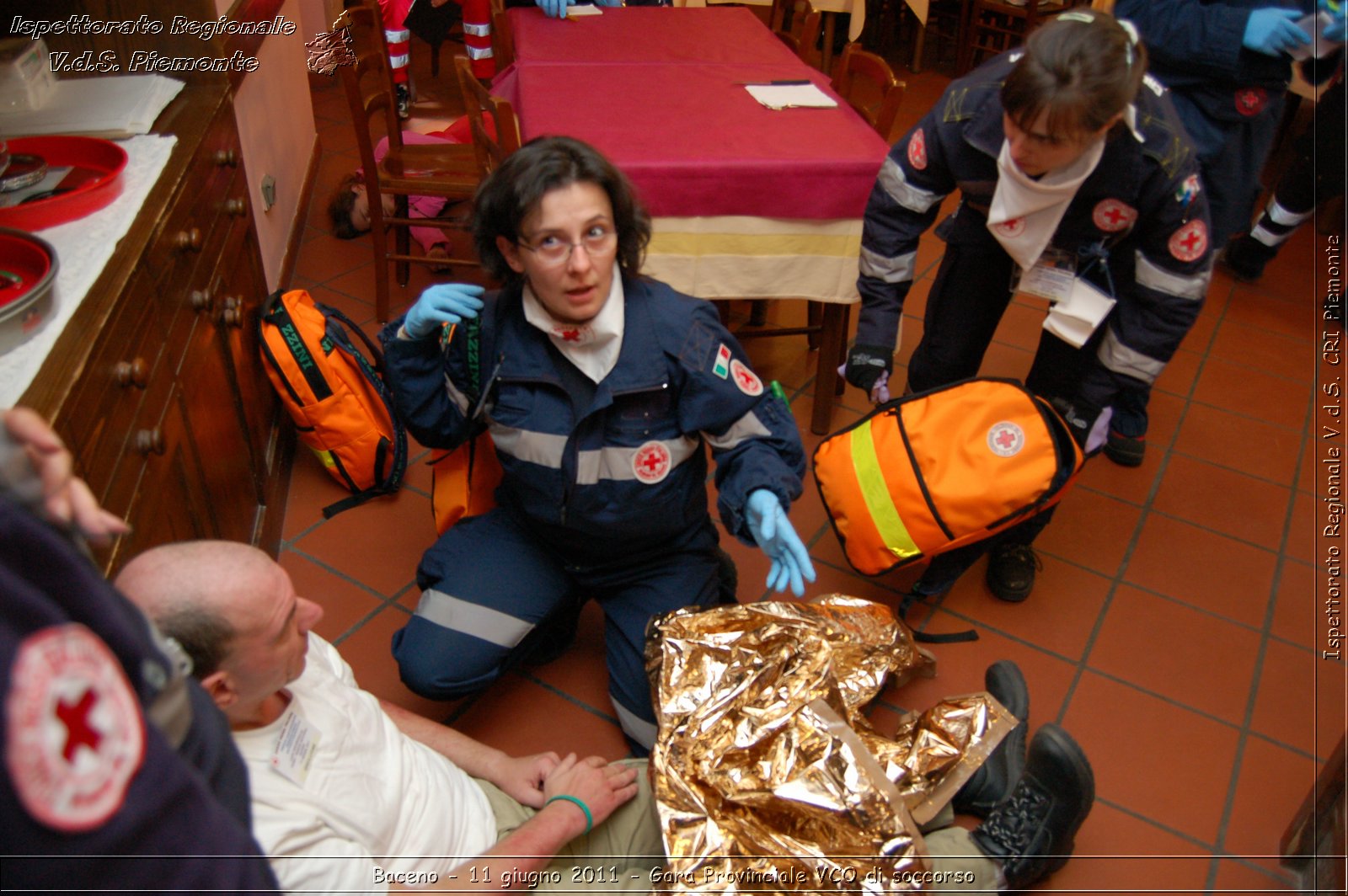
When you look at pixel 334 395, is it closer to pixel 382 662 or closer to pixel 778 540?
pixel 382 662

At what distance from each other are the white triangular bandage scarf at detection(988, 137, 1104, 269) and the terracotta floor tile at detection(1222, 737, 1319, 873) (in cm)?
115

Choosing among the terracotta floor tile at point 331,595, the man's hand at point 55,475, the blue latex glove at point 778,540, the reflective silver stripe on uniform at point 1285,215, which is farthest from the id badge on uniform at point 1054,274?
the reflective silver stripe on uniform at point 1285,215

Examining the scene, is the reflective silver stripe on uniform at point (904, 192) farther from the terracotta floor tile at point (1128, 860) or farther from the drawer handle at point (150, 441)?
the drawer handle at point (150, 441)

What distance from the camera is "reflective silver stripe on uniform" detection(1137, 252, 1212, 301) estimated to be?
190cm

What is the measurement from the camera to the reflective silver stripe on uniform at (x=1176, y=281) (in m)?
1.90

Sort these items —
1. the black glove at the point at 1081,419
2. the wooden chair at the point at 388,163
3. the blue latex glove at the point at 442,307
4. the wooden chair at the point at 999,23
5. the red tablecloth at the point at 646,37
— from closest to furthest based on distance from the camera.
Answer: the blue latex glove at the point at 442,307, the black glove at the point at 1081,419, the wooden chair at the point at 388,163, the red tablecloth at the point at 646,37, the wooden chair at the point at 999,23

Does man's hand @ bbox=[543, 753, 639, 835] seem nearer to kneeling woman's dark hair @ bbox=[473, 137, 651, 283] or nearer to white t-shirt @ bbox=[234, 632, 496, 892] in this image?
white t-shirt @ bbox=[234, 632, 496, 892]

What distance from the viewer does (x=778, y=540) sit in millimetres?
1649

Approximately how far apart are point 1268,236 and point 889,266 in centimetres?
236

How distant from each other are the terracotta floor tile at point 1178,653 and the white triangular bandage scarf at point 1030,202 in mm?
910

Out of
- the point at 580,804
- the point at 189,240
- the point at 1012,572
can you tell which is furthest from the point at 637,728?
the point at 189,240

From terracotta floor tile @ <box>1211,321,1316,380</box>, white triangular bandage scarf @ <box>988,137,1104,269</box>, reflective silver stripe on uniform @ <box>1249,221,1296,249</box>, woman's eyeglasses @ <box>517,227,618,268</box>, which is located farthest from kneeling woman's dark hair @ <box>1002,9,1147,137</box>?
reflective silver stripe on uniform @ <box>1249,221,1296,249</box>

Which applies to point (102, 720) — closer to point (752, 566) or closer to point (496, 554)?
point (496, 554)

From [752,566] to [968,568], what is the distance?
0.55 meters
